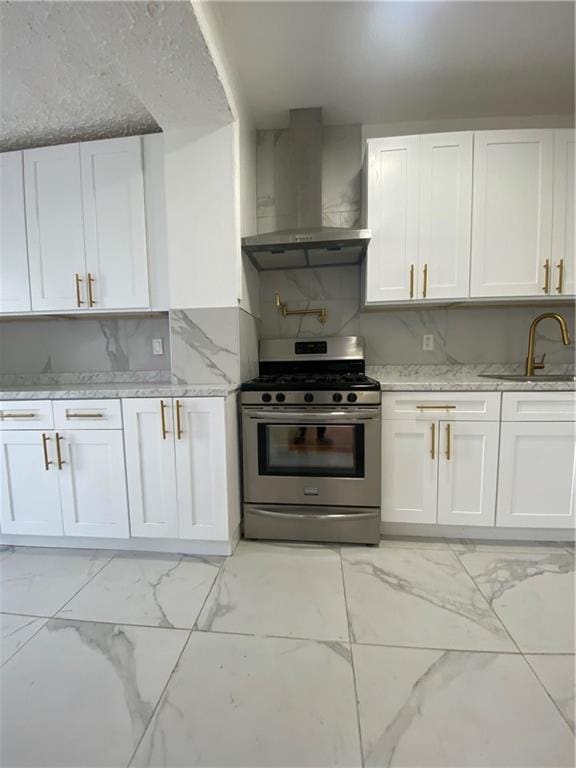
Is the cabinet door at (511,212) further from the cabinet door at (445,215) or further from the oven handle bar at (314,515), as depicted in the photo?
the oven handle bar at (314,515)

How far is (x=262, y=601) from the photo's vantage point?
1.38m

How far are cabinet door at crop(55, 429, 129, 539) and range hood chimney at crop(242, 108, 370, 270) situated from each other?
4.45 ft

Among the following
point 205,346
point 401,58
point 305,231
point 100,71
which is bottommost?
point 205,346

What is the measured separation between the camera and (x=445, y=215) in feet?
6.17

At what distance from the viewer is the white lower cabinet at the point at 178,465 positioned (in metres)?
1.64

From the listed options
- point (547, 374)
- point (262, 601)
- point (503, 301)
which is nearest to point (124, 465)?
point (262, 601)

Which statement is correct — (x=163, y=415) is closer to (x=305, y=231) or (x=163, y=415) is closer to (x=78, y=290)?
(x=78, y=290)

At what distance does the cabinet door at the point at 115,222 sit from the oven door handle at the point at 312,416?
3.16 feet

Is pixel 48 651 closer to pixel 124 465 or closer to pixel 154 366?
pixel 124 465

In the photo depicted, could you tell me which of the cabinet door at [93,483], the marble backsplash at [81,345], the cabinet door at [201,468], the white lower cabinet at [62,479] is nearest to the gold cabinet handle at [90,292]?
the marble backsplash at [81,345]

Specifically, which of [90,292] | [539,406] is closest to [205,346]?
[90,292]

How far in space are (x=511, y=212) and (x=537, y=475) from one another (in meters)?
1.48

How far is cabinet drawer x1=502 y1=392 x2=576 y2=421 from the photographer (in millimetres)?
1675

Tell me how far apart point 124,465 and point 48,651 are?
760 millimetres
